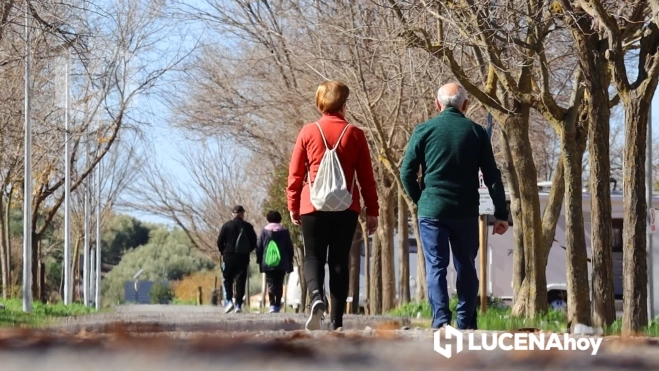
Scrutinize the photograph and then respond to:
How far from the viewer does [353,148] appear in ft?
30.9

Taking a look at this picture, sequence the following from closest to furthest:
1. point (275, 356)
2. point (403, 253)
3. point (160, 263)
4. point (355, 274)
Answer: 1. point (275, 356)
2. point (403, 253)
3. point (355, 274)
4. point (160, 263)

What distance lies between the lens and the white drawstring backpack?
916 cm

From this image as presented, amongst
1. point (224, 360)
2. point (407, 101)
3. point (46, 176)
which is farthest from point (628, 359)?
point (46, 176)

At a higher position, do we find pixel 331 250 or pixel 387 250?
pixel 331 250

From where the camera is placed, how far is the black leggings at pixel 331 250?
9.33 meters

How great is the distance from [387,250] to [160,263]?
251ft

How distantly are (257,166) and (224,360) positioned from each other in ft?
120

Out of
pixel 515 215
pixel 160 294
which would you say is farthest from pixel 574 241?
pixel 160 294

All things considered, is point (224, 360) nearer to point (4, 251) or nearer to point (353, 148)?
point (353, 148)

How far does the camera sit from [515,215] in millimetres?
17391

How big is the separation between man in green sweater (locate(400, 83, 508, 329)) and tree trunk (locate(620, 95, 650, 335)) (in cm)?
326

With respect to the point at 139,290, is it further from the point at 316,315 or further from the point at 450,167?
the point at 450,167

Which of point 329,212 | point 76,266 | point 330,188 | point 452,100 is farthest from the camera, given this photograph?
point 76,266

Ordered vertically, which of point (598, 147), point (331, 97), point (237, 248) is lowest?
point (237, 248)
